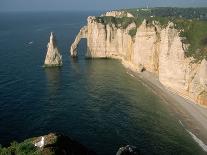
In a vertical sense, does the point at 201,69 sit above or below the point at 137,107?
above

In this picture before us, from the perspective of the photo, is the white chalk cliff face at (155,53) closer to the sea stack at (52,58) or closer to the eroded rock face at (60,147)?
the sea stack at (52,58)

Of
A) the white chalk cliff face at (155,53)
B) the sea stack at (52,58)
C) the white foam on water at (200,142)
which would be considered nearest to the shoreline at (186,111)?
the white foam on water at (200,142)

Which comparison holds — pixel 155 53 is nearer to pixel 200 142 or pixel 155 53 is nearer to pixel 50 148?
pixel 200 142

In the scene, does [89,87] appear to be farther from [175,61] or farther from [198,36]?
[198,36]

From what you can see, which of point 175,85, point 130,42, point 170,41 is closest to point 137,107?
point 175,85

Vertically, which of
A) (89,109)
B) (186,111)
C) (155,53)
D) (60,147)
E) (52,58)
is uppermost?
(60,147)

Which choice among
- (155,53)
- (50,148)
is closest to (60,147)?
(50,148)

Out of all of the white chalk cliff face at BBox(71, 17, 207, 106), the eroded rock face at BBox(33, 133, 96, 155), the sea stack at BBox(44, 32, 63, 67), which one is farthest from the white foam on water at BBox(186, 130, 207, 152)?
the sea stack at BBox(44, 32, 63, 67)
